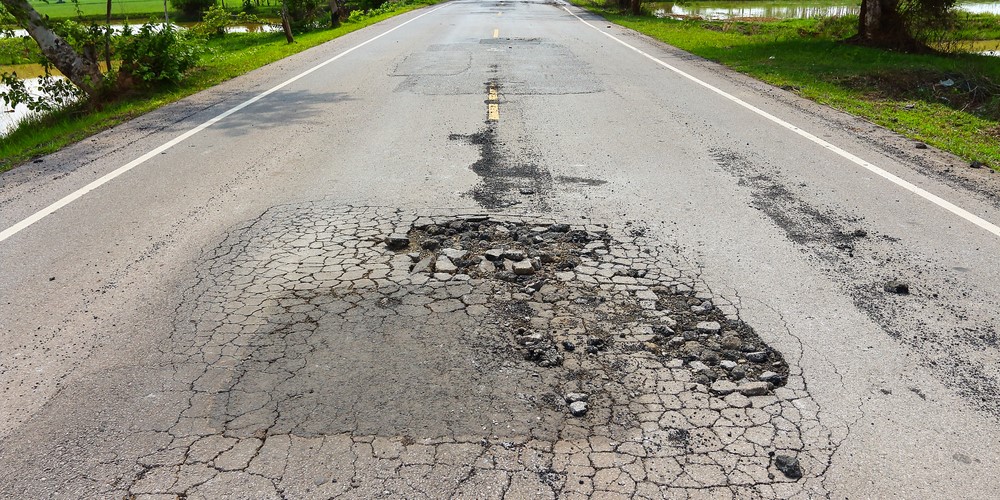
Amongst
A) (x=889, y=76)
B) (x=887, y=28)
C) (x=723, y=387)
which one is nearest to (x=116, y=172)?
(x=723, y=387)

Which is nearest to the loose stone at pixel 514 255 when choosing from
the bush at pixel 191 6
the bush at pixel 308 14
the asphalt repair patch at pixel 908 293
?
the asphalt repair patch at pixel 908 293

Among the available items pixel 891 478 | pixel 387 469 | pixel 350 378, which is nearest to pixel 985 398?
pixel 891 478

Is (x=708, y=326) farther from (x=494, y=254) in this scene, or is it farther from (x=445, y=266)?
(x=445, y=266)

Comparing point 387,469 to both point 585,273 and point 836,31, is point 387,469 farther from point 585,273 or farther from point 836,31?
point 836,31

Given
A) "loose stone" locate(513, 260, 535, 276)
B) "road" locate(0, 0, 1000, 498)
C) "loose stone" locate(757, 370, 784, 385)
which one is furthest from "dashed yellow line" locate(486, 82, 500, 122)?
"loose stone" locate(757, 370, 784, 385)

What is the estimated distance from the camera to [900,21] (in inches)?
600

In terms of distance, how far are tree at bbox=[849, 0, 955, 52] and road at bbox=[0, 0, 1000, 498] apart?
350 inches

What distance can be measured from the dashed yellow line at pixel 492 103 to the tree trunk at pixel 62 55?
22.3 ft

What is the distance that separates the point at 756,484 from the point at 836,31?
1940 centimetres

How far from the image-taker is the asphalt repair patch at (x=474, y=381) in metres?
2.76

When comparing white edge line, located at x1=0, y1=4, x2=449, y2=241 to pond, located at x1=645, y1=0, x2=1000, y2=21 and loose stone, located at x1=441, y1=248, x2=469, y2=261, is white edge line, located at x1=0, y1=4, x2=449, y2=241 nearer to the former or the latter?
loose stone, located at x1=441, y1=248, x2=469, y2=261

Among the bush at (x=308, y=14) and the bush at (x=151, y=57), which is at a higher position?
the bush at (x=308, y=14)

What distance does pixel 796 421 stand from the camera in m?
3.07

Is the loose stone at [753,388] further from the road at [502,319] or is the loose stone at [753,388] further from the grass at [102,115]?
the grass at [102,115]
